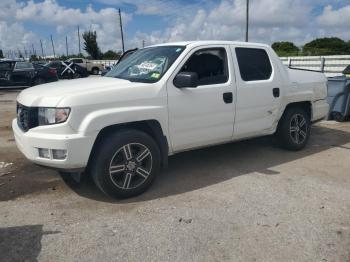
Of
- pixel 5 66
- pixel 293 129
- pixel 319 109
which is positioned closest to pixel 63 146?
pixel 293 129

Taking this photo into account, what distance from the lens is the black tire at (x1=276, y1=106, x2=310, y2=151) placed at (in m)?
5.81

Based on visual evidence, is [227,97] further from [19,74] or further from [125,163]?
[19,74]

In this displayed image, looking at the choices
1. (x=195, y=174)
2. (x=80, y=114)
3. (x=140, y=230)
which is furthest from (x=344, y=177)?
(x=80, y=114)

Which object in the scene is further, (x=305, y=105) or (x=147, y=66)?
(x=305, y=105)

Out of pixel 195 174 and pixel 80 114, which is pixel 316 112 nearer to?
pixel 195 174

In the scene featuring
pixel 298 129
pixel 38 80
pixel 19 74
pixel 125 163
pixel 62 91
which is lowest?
pixel 298 129

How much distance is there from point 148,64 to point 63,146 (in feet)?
5.36

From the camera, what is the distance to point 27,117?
395 centimetres

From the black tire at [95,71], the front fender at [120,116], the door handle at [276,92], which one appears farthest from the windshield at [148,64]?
the black tire at [95,71]

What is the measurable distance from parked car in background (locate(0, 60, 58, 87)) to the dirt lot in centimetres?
1298

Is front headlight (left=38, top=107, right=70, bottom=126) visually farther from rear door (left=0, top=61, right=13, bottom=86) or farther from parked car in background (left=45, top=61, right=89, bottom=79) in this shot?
parked car in background (left=45, top=61, right=89, bottom=79)

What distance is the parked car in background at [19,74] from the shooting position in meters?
17.1

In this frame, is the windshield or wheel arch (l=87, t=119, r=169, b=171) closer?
wheel arch (l=87, t=119, r=169, b=171)

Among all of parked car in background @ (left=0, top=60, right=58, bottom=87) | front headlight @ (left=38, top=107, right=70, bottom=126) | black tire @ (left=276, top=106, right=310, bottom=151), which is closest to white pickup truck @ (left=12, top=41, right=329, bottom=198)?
front headlight @ (left=38, top=107, right=70, bottom=126)
